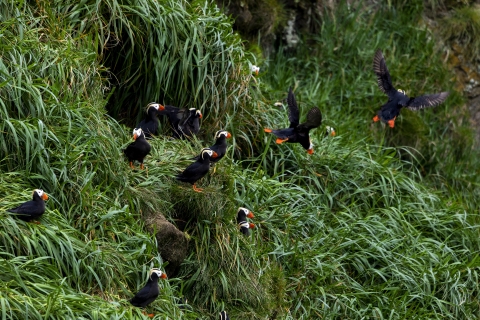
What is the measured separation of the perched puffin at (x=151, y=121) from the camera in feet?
22.7

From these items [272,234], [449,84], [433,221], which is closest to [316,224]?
[272,234]

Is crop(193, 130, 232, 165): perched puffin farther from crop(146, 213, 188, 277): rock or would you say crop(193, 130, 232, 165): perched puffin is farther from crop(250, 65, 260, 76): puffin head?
crop(250, 65, 260, 76): puffin head

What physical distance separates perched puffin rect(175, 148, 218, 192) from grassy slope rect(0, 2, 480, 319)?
12 centimetres

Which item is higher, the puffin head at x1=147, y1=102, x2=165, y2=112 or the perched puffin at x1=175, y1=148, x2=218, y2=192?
the puffin head at x1=147, y1=102, x2=165, y2=112

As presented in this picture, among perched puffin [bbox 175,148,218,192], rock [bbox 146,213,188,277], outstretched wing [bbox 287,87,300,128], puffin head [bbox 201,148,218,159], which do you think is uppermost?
puffin head [bbox 201,148,218,159]

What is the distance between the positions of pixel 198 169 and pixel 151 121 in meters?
0.89

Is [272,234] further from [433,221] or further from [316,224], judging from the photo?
[433,221]

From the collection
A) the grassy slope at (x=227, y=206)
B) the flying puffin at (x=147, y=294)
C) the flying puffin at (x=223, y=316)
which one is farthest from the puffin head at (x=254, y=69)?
the flying puffin at (x=147, y=294)

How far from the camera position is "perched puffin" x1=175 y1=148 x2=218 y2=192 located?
6262 mm

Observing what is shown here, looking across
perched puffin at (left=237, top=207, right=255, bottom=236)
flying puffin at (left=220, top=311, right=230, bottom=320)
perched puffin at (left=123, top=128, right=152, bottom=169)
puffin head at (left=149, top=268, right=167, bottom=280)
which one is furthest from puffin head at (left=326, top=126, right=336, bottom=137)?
puffin head at (left=149, top=268, right=167, bottom=280)

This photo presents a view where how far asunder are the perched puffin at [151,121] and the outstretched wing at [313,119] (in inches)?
43.8

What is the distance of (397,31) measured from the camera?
10.2m

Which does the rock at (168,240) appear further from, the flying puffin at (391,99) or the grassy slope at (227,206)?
the flying puffin at (391,99)

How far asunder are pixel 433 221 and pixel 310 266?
1469mm
